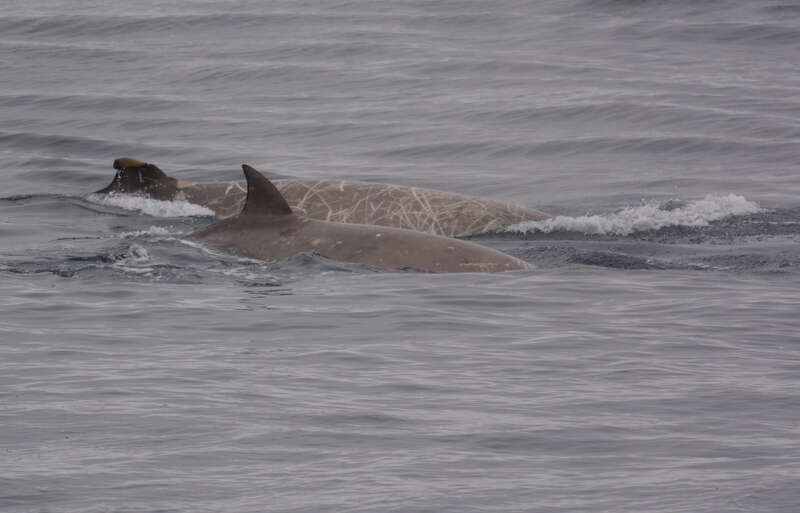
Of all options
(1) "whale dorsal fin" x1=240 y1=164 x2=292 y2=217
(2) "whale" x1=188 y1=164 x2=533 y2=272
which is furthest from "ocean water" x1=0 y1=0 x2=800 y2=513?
(1) "whale dorsal fin" x1=240 y1=164 x2=292 y2=217

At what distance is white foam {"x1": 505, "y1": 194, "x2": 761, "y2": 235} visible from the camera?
58.0ft

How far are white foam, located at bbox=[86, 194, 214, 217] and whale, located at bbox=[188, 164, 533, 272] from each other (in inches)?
147

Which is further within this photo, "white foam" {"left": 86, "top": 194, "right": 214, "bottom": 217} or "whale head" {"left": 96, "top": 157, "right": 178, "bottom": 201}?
"whale head" {"left": 96, "top": 157, "right": 178, "bottom": 201}

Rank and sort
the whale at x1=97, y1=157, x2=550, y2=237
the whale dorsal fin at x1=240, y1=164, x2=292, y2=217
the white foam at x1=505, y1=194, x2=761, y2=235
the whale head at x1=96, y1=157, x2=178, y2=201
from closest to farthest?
the whale dorsal fin at x1=240, y1=164, x2=292, y2=217 < the whale at x1=97, y1=157, x2=550, y2=237 < the white foam at x1=505, y1=194, x2=761, y2=235 < the whale head at x1=96, y1=157, x2=178, y2=201

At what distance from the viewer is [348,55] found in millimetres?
36125

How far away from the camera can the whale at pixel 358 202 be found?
17.5 metres

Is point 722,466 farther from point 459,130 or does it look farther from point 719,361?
point 459,130

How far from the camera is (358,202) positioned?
1767 centimetres

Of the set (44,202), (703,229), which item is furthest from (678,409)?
(44,202)

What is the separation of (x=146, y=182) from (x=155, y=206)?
323mm

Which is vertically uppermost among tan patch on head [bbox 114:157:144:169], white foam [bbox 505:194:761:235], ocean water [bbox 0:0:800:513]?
tan patch on head [bbox 114:157:144:169]

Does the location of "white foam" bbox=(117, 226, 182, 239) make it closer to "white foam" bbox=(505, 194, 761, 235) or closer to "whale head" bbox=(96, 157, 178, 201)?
"whale head" bbox=(96, 157, 178, 201)

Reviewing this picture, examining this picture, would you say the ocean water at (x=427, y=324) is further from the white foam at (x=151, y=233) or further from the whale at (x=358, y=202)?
the whale at (x=358, y=202)

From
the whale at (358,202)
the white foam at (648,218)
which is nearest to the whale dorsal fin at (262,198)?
the whale at (358,202)
